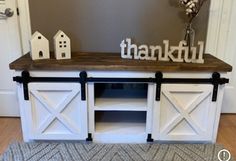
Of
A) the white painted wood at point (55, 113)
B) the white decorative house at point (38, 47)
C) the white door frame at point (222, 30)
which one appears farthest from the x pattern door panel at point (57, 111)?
the white door frame at point (222, 30)

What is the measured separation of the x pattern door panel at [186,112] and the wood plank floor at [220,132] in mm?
227

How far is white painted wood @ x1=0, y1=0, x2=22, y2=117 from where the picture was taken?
6.77 feet

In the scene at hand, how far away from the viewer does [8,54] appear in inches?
85.0

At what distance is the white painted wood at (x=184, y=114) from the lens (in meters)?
1.73

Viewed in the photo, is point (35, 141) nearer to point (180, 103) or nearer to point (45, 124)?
point (45, 124)

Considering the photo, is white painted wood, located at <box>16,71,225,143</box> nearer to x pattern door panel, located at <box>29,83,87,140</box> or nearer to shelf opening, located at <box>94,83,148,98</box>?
x pattern door panel, located at <box>29,83,87,140</box>

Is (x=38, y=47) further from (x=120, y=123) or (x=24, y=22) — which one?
(x=120, y=123)

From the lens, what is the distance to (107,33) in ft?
6.81

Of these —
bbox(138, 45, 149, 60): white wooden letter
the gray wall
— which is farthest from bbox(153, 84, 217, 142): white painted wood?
the gray wall

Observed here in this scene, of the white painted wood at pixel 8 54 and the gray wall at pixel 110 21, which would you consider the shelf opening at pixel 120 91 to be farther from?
the white painted wood at pixel 8 54

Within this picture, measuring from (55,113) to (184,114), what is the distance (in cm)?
97

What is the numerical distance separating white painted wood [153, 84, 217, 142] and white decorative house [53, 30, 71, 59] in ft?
2.62

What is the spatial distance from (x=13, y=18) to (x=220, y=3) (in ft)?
5.99

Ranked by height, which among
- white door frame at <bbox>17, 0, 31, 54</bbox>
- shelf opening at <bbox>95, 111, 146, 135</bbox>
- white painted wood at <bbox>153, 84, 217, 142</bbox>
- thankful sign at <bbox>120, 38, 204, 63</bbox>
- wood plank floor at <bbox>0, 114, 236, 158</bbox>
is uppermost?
white door frame at <bbox>17, 0, 31, 54</bbox>
